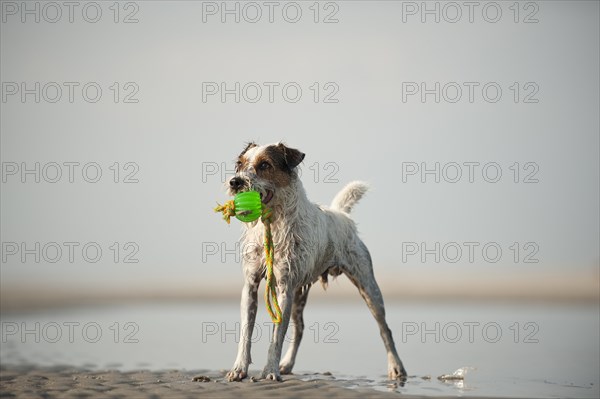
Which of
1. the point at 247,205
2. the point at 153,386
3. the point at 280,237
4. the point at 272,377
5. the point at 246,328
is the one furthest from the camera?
the point at 280,237

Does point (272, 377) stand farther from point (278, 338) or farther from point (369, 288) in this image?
point (369, 288)

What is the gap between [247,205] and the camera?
8.95 metres

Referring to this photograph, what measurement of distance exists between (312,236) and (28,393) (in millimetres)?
4092

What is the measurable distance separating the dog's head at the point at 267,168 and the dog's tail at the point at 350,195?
2723 mm

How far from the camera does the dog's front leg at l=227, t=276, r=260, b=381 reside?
8.99 meters

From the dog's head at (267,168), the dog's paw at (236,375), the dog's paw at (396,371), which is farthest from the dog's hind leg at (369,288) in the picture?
the dog's paw at (236,375)

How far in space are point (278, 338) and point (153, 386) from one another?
1.66 m

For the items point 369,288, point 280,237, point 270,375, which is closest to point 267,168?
point 280,237

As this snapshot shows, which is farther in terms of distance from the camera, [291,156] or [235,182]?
[291,156]

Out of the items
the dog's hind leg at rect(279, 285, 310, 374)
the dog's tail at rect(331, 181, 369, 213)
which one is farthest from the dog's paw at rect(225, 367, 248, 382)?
the dog's tail at rect(331, 181, 369, 213)

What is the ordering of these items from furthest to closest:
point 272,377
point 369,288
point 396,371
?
point 369,288
point 396,371
point 272,377

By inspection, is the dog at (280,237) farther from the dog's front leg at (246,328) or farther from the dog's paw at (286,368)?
the dog's paw at (286,368)

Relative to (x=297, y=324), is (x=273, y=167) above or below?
above

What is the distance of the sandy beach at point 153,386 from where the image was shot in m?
7.72
